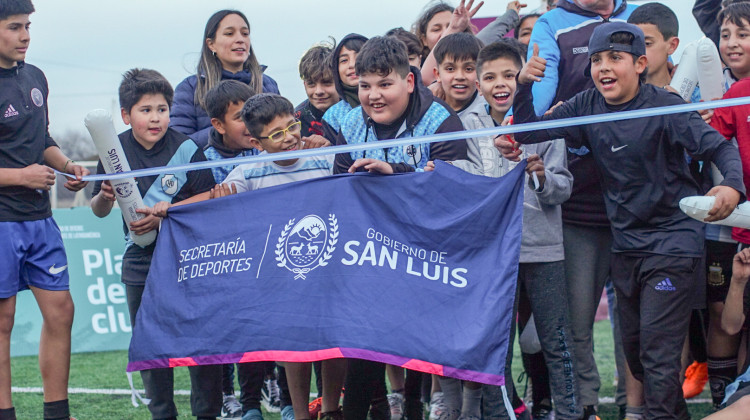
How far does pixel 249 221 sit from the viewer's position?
411cm

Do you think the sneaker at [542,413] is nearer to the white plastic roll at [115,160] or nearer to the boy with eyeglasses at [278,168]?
the boy with eyeglasses at [278,168]

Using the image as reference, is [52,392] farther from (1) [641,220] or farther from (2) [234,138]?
(1) [641,220]

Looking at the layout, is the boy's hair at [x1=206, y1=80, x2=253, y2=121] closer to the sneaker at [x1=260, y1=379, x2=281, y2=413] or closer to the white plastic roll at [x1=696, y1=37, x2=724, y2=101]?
the sneaker at [x1=260, y1=379, x2=281, y2=413]

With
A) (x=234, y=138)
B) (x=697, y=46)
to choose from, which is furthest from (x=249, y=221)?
(x=697, y=46)

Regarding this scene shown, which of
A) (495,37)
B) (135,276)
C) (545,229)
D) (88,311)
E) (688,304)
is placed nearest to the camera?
(688,304)

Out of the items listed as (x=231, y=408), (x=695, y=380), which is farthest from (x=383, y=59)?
(x=695, y=380)

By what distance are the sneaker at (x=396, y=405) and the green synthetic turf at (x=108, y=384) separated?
78 cm

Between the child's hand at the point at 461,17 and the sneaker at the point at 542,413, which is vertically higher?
the child's hand at the point at 461,17

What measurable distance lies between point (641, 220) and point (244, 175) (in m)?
1.99

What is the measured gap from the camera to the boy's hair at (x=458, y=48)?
4805 mm

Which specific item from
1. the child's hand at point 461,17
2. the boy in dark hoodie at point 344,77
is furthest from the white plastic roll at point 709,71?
the boy in dark hoodie at point 344,77

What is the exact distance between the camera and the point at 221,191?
4363 millimetres

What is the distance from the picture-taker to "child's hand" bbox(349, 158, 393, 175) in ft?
12.8

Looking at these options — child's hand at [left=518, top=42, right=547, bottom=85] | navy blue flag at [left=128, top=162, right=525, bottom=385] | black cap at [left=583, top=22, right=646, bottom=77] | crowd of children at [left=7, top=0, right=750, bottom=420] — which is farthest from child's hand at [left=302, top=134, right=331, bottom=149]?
black cap at [left=583, top=22, right=646, bottom=77]
